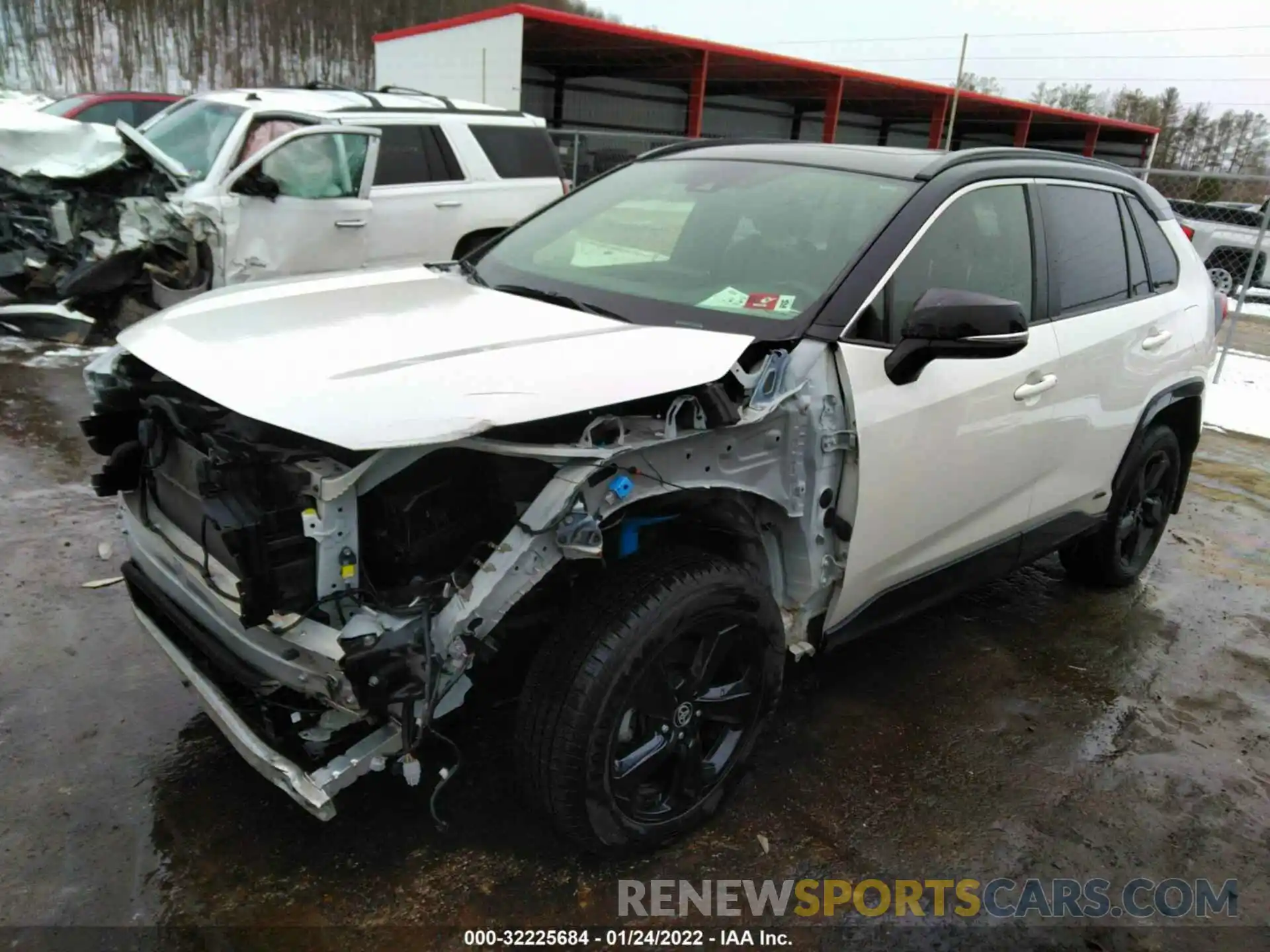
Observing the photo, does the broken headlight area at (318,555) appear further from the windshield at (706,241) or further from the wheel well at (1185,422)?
the wheel well at (1185,422)

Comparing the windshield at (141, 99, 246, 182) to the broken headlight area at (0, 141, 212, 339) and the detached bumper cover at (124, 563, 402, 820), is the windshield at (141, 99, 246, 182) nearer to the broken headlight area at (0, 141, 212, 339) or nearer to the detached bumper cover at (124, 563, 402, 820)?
the broken headlight area at (0, 141, 212, 339)

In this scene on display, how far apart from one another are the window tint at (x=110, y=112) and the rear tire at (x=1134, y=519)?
11827 millimetres

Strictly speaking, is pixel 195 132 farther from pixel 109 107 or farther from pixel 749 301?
pixel 749 301

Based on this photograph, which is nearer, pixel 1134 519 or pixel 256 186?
pixel 1134 519

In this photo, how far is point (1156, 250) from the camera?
3.92 m

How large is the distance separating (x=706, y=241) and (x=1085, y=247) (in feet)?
5.04

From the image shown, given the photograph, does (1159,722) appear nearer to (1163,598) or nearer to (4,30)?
(1163,598)

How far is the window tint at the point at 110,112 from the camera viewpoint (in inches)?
441

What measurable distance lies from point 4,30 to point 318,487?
35924 millimetres

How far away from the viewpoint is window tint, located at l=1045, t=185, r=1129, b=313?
3305 millimetres

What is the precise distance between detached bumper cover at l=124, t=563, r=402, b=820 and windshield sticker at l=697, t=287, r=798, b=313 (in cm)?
152

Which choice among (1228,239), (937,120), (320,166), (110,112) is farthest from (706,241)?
(937,120)

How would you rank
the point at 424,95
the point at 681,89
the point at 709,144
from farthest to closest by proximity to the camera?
the point at 681,89, the point at 424,95, the point at 709,144

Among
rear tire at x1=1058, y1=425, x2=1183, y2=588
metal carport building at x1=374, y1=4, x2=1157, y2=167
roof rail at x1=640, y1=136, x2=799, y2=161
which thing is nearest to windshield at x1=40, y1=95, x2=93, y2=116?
metal carport building at x1=374, y1=4, x2=1157, y2=167
